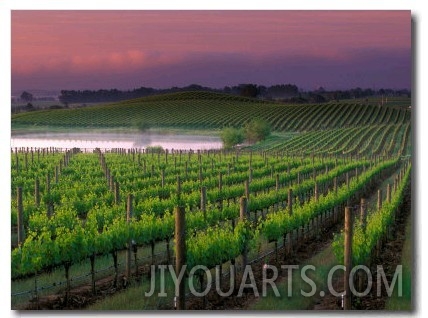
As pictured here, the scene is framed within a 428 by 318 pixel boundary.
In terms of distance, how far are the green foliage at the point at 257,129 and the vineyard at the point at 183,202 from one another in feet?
0.88

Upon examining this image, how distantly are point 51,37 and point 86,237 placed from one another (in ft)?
8.43

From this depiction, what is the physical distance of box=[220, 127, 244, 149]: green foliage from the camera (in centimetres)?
1293

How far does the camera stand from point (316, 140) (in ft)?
55.8

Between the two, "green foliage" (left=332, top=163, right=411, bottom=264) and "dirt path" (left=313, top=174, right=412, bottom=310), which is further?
"green foliage" (left=332, top=163, right=411, bottom=264)

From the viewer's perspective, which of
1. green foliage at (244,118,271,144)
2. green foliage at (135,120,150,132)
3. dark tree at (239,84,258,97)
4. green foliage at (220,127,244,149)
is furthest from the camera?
green foliage at (244,118,271,144)

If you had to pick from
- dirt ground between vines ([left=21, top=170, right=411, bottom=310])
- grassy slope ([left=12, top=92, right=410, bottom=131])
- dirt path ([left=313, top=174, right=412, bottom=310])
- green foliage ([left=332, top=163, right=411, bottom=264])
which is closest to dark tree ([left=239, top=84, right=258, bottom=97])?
grassy slope ([left=12, top=92, right=410, bottom=131])

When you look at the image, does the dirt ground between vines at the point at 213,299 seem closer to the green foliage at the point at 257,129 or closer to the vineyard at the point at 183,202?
the vineyard at the point at 183,202

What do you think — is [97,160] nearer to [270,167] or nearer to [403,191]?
[270,167]

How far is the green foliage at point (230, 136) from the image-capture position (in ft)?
42.4

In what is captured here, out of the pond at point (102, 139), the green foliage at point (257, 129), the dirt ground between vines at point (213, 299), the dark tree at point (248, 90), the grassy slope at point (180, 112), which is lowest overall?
the dirt ground between vines at point (213, 299)

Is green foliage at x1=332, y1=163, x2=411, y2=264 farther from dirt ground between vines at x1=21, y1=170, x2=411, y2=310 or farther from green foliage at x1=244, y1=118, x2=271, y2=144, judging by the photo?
green foliage at x1=244, y1=118, x2=271, y2=144

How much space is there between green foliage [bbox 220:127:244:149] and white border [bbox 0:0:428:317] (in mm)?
3274
